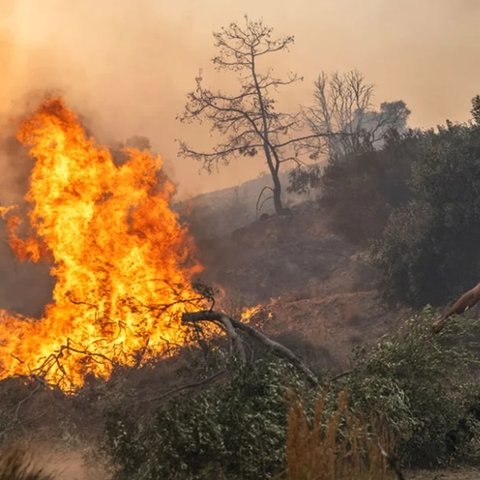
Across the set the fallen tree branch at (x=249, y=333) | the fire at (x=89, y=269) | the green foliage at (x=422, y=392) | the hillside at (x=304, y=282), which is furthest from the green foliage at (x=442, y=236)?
the fallen tree branch at (x=249, y=333)

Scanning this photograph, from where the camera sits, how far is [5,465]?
Answer: 5887 millimetres

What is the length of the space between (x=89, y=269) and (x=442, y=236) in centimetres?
1661

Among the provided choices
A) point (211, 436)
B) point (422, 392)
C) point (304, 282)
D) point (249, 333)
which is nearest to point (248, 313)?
point (304, 282)

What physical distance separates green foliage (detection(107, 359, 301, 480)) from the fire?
3.75m

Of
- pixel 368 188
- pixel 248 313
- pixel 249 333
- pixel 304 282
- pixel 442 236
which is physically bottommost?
pixel 304 282

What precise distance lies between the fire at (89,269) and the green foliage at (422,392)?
16.5 feet

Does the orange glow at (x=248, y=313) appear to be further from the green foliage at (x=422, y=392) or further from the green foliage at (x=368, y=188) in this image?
the green foliage at (x=422, y=392)

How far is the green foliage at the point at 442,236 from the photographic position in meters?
25.2

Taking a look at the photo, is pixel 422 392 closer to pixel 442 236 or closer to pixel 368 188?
pixel 442 236

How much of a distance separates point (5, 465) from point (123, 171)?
13.4 meters

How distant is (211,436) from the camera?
885 centimetres

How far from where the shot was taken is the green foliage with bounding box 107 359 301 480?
28.2 feet

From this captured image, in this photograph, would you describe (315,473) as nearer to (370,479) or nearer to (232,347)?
(370,479)

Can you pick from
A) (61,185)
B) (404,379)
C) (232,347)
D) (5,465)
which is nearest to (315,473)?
(5,465)
